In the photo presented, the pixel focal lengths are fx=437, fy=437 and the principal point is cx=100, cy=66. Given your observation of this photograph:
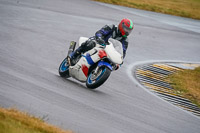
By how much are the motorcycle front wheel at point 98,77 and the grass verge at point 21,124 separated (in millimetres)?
3004

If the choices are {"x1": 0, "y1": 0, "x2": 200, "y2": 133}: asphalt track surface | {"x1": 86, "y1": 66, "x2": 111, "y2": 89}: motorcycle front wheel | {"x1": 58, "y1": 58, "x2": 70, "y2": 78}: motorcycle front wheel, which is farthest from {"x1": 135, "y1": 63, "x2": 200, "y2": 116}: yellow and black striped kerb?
{"x1": 58, "y1": 58, "x2": 70, "y2": 78}: motorcycle front wheel

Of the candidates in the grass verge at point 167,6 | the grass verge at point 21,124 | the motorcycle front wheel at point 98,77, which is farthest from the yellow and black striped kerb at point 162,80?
the grass verge at point 167,6

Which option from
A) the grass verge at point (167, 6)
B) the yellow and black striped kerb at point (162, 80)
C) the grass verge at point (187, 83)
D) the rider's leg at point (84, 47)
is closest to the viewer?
the rider's leg at point (84, 47)

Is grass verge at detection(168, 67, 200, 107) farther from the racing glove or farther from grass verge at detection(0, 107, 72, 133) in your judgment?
grass verge at detection(0, 107, 72, 133)

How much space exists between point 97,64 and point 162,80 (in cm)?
398

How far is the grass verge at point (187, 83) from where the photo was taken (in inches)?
481

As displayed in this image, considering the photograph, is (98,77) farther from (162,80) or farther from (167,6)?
(167,6)

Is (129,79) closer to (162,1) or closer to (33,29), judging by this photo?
(33,29)

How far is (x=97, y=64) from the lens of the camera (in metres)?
9.81

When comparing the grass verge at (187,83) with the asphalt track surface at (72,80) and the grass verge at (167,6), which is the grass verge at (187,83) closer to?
the asphalt track surface at (72,80)

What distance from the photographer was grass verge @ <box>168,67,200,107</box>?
40.1 ft

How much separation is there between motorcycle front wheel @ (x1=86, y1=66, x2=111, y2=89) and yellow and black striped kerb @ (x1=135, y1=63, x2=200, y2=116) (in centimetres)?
252

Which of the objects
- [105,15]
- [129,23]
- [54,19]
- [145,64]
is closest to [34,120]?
[129,23]

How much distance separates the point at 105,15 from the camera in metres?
22.5
